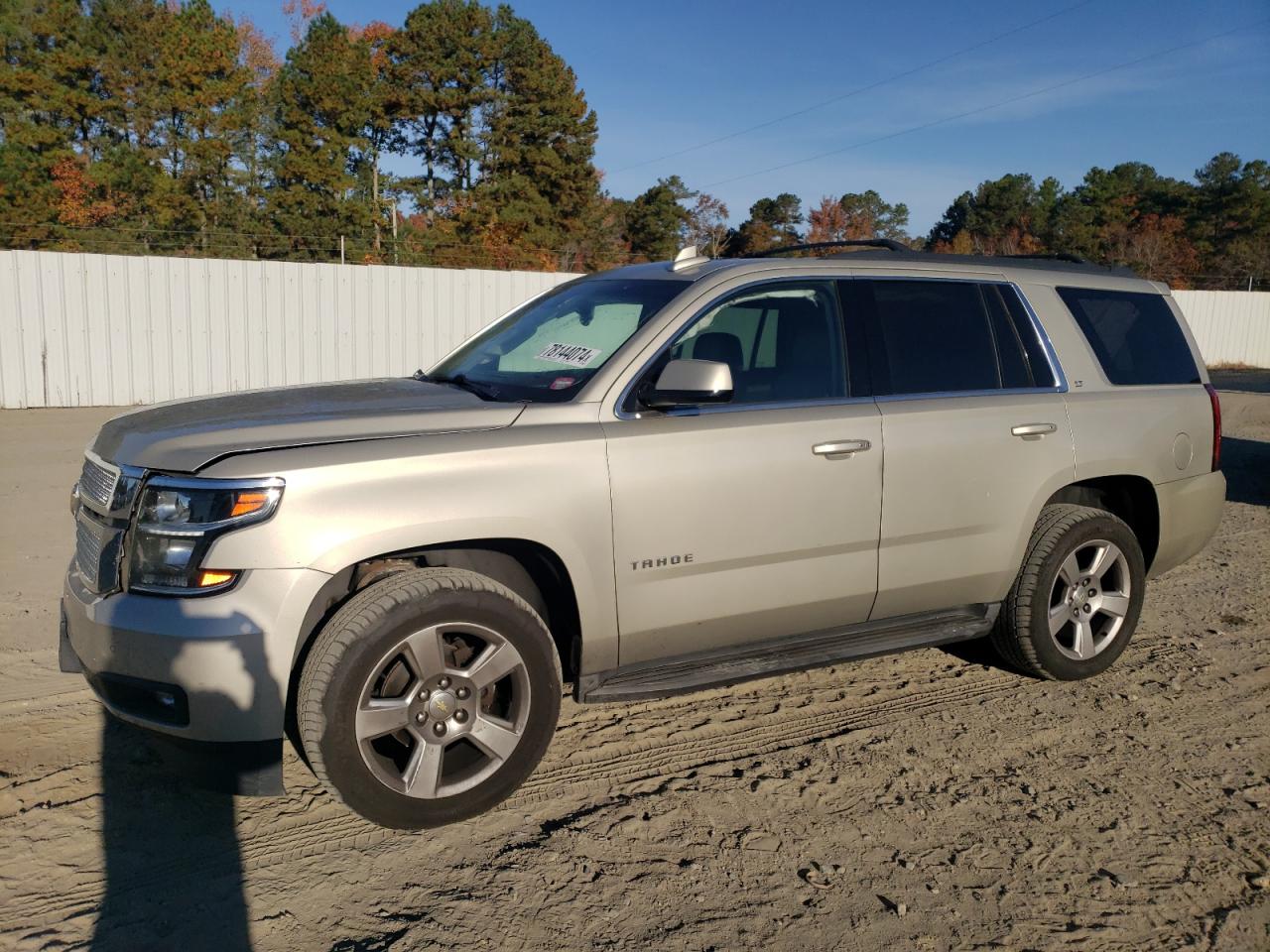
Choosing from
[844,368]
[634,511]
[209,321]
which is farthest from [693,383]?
[209,321]

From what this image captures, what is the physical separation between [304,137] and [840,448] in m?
36.8

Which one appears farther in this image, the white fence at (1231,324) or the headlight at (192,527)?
the white fence at (1231,324)

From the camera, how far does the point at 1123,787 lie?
378 cm

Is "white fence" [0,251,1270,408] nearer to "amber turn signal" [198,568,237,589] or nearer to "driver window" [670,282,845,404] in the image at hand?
"driver window" [670,282,845,404]

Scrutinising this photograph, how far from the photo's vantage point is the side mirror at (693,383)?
3607 mm

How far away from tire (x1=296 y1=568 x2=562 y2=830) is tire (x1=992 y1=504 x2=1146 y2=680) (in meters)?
2.35

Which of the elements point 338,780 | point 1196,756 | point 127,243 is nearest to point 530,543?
point 338,780

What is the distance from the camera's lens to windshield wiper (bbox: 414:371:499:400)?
3991mm

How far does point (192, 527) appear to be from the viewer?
3049 mm

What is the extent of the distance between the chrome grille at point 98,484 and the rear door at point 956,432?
2860 mm

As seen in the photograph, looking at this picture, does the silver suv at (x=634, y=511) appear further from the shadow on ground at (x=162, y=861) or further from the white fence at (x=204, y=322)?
the white fence at (x=204, y=322)

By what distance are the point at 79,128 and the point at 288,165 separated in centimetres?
772

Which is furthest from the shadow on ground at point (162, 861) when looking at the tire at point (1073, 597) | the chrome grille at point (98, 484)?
the tire at point (1073, 597)

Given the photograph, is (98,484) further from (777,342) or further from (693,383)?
(777,342)
